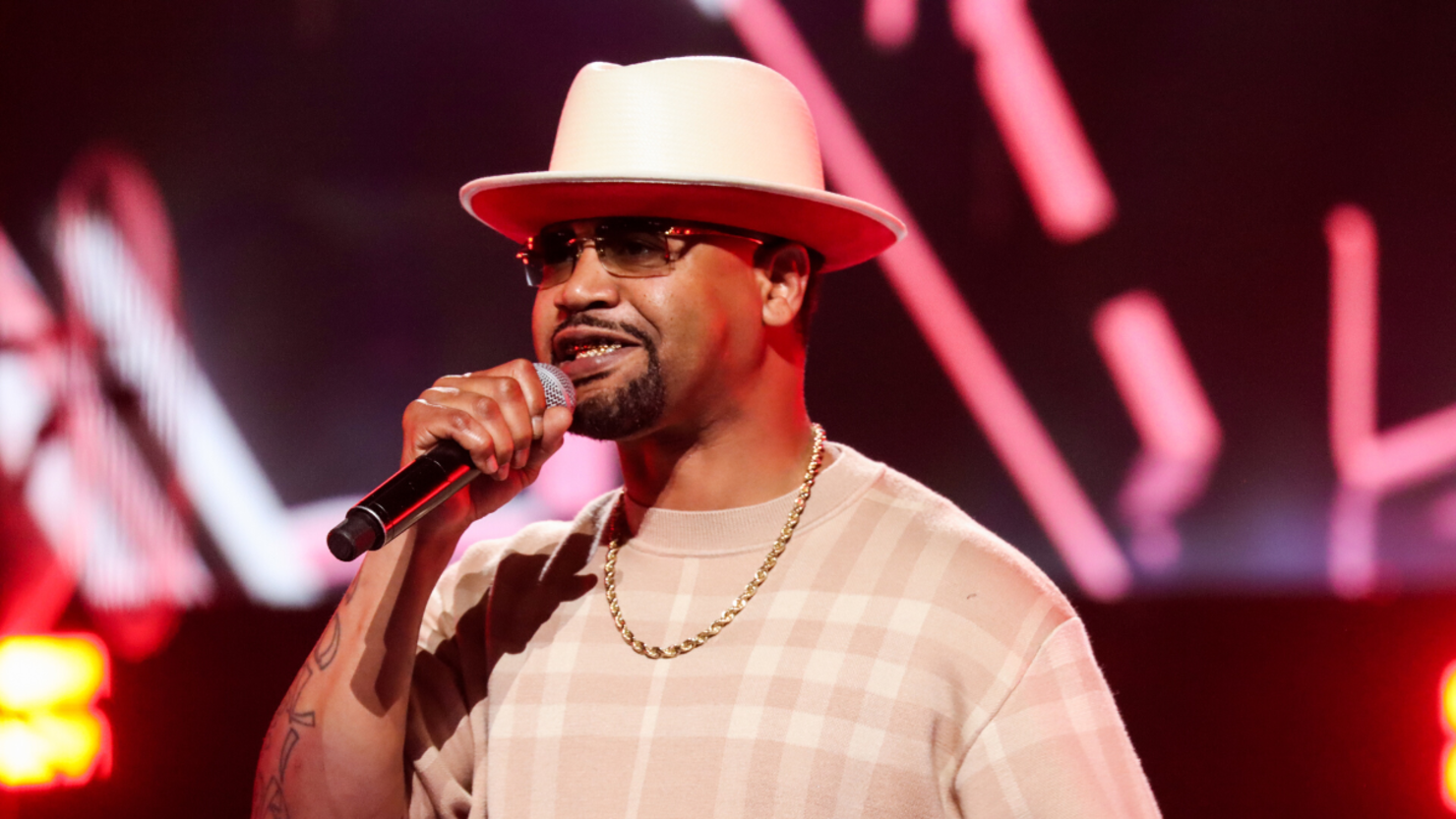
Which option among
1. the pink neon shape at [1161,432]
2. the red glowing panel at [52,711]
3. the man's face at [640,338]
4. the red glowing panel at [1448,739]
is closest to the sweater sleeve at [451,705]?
the man's face at [640,338]

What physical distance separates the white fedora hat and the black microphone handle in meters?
0.43

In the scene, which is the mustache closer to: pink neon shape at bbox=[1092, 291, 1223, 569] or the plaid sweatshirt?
the plaid sweatshirt

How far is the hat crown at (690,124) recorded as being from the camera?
61.5 inches

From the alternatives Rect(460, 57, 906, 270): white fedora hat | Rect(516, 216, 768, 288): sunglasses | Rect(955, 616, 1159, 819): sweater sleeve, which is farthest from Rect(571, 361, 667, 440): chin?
Rect(955, 616, 1159, 819): sweater sleeve

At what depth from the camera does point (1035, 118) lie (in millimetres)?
2893

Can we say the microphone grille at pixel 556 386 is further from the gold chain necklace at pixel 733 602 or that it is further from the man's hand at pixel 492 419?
the gold chain necklace at pixel 733 602

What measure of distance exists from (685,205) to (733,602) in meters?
0.54

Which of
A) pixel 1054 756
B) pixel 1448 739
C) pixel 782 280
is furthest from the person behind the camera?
pixel 1448 739

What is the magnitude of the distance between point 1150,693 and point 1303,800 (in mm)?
377

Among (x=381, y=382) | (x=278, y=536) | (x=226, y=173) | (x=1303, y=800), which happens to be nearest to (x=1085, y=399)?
(x=1303, y=800)

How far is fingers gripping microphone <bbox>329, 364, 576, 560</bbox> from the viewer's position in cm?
109

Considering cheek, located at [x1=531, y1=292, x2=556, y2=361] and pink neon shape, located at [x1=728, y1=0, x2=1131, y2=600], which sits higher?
cheek, located at [x1=531, y1=292, x2=556, y2=361]

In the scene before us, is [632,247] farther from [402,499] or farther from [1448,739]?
[1448,739]

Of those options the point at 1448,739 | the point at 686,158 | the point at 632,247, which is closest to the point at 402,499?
the point at 632,247
